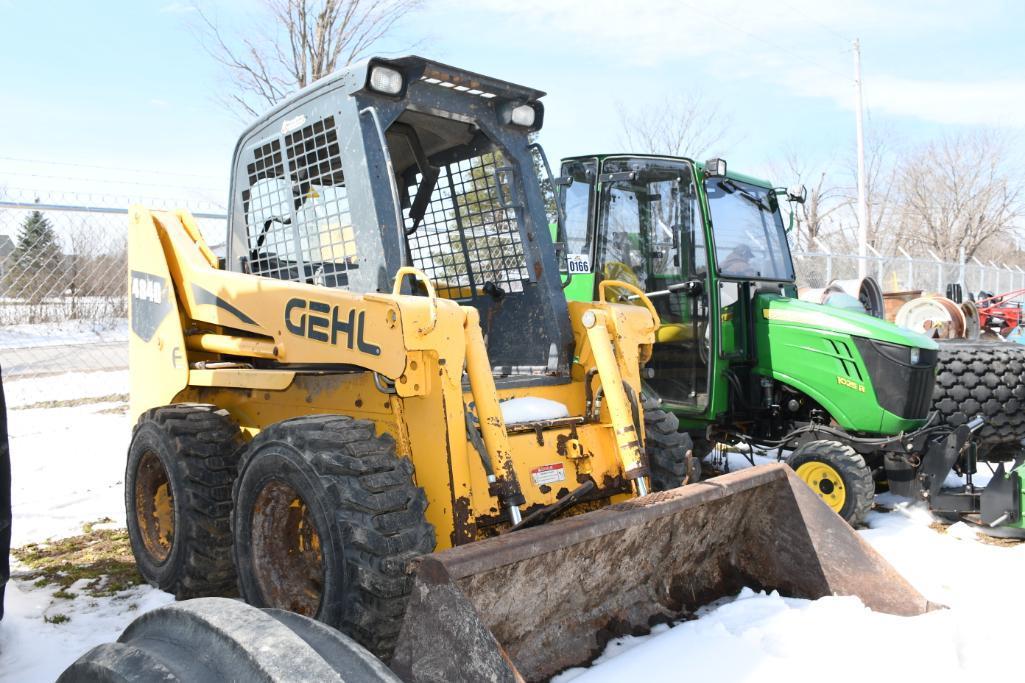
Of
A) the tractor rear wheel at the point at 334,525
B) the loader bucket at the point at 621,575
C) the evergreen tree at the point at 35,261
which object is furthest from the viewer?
the evergreen tree at the point at 35,261

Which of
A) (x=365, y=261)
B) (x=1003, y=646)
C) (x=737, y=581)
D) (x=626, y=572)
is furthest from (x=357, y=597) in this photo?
(x=1003, y=646)

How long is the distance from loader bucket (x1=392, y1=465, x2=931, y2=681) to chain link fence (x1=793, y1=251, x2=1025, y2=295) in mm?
7725

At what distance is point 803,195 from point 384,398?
533 centimetres

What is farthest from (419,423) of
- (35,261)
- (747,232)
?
(35,261)

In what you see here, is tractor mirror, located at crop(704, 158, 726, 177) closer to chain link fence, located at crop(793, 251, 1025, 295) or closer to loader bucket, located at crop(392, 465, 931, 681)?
loader bucket, located at crop(392, 465, 931, 681)

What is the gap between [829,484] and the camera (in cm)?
578

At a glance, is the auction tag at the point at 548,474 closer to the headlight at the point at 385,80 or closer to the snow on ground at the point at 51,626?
the headlight at the point at 385,80

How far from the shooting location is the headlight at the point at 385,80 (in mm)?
3682

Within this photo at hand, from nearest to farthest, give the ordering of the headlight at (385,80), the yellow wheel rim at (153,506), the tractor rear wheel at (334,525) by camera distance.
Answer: the tractor rear wheel at (334,525), the headlight at (385,80), the yellow wheel rim at (153,506)

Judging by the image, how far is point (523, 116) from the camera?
4328 millimetres

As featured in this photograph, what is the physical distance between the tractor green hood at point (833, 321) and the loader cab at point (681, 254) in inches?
7.5

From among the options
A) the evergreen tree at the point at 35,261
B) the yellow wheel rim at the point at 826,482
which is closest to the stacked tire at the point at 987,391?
the yellow wheel rim at the point at 826,482

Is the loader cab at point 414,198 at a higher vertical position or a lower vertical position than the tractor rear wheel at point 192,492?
→ higher

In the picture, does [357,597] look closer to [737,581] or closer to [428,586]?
[428,586]
